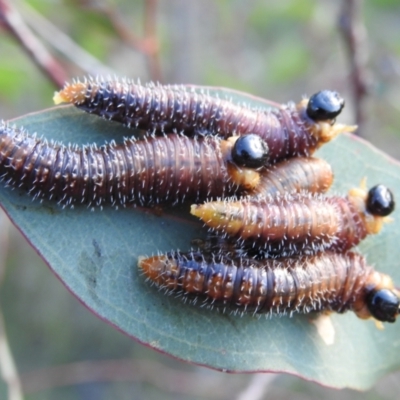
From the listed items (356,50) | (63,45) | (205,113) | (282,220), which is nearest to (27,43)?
(63,45)

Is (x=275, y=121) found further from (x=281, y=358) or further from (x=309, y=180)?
(x=281, y=358)

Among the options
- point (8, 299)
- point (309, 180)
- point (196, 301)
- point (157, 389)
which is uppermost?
point (309, 180)

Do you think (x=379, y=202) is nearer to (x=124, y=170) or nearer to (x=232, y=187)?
(x=232, y=187)

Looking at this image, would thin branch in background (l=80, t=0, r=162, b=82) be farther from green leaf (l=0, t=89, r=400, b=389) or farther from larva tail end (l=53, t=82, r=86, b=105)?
larva tail end (l=53, t=82, r=86, b=105)

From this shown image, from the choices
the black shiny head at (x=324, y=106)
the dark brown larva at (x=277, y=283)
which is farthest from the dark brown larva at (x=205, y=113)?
the dark brown larva at (x=277, y=283)

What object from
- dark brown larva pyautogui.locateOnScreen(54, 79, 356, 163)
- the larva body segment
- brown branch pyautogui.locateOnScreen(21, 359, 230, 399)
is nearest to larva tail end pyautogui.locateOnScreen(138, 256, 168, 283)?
the larva body segment

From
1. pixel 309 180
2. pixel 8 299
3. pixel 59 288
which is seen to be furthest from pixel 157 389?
pixel 309 180
